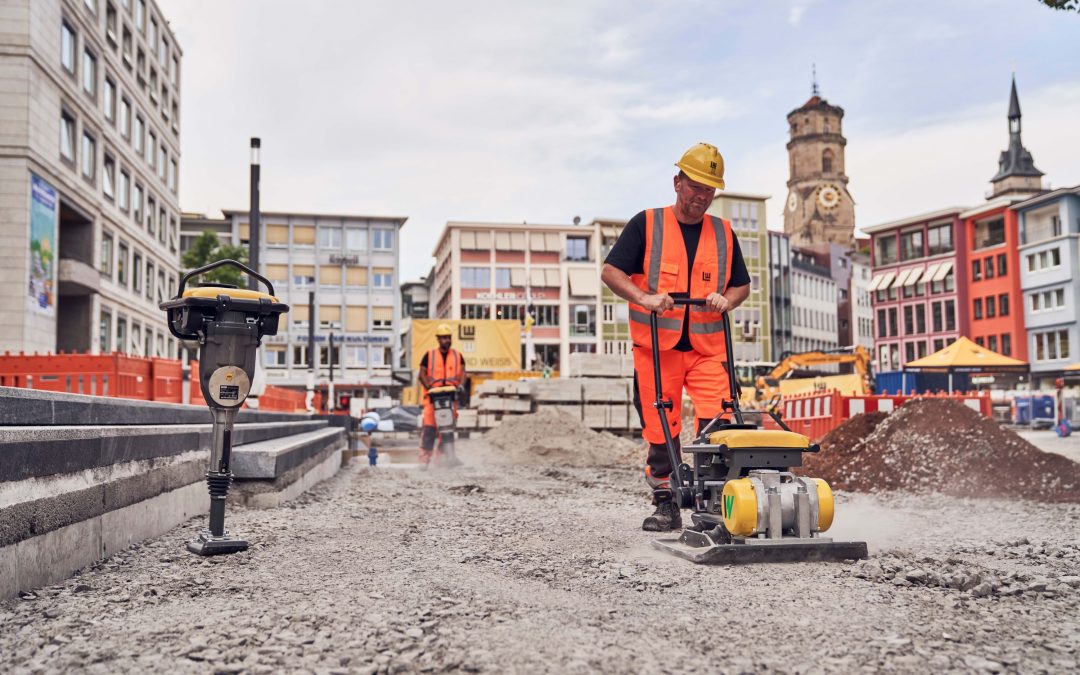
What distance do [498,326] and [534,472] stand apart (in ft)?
126

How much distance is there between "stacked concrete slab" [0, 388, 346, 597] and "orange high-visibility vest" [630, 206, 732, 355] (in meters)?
2.88

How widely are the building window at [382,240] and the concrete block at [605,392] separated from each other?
6369 cm

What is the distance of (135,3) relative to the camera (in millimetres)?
48344

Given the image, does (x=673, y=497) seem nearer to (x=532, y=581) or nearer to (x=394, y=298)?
(x=532, y=581)

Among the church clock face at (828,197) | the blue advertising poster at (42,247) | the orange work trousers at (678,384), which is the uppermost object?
the church clock face at (828,197)

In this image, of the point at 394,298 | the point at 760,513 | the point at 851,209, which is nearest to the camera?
the point at 760,513

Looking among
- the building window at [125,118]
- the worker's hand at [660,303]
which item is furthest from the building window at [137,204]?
the worker's hand at [660,303]

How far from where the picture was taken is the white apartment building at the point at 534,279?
8544cm

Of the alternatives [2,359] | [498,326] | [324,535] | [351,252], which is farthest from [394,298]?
[324,535]

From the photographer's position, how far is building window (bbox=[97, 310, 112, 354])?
41344 millimetres

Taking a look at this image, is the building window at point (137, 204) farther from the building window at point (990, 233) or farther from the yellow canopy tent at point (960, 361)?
the building window at point (990, 233)

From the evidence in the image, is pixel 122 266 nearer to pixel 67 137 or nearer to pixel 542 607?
pixel 67 137

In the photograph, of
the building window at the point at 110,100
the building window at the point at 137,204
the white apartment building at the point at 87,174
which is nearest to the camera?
the white apartment building at the point at 87,174

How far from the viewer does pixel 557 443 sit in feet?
60.2
